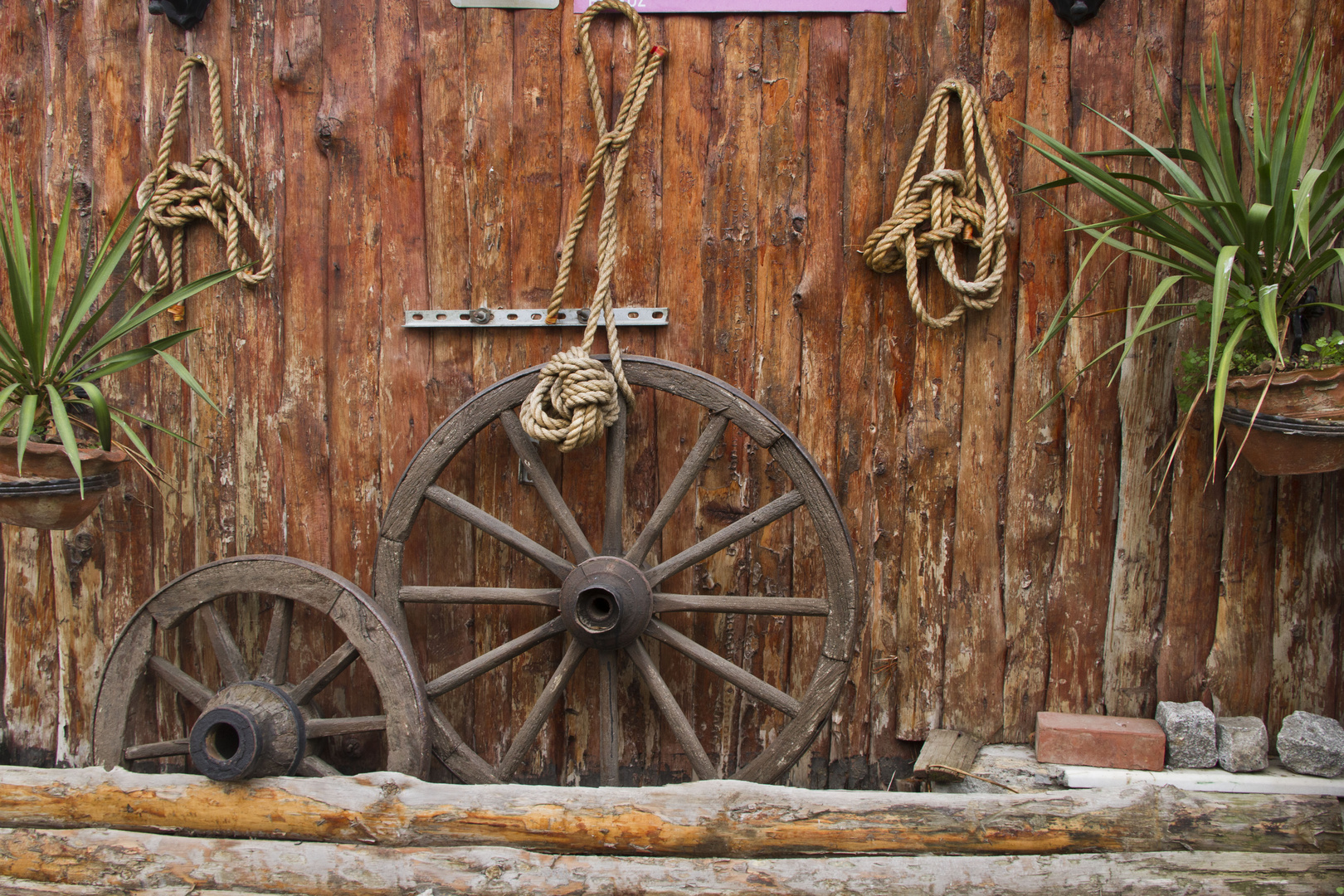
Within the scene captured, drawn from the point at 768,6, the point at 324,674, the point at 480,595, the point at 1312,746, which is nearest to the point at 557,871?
the point at 480,595

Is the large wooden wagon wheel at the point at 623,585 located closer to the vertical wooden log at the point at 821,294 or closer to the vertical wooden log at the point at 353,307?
the vertical wooden log at the point at 821,294

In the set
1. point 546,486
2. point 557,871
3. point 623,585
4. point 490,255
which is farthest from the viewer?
point 490,255

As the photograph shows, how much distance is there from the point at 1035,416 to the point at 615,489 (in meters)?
0.99

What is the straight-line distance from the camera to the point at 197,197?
1914mm

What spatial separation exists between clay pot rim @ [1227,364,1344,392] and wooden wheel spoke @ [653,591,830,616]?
0.94 m

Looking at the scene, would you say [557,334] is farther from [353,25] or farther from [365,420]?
[353,25]

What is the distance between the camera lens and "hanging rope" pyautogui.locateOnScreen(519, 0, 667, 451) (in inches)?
65.6

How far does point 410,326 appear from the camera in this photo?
1.92 metres

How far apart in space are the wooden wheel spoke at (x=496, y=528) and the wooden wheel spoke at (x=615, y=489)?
0.11 meters

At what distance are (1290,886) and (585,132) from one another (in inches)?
82.7

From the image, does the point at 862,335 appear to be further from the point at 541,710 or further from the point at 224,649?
the point at 224,649

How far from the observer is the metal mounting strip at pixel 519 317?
1.87 m

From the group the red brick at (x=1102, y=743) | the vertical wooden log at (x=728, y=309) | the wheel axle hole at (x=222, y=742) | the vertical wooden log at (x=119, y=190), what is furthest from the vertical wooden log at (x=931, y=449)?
the vertical wooden log at (x=119, y=190)

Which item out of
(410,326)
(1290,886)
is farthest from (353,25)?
(1290,886)
